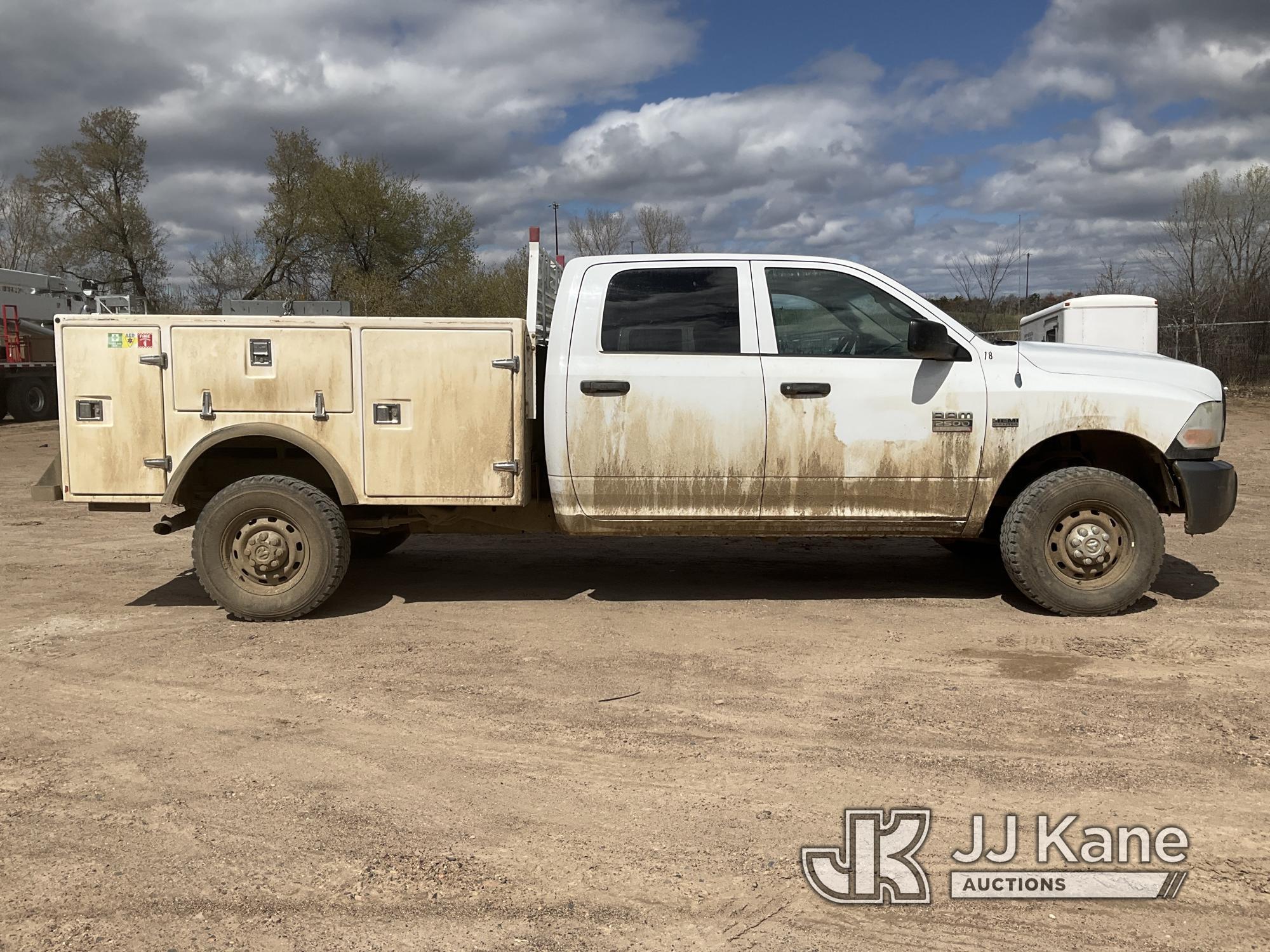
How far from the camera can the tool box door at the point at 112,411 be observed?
→ 5562 millimetres

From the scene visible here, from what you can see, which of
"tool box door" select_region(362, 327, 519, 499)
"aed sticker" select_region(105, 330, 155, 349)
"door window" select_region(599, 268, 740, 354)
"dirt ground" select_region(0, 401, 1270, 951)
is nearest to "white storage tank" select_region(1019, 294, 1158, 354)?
"dirt ground" select_region(0, 401, 1270, 951)

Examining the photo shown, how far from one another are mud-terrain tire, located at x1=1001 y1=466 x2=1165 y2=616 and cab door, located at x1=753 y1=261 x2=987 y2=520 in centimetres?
38

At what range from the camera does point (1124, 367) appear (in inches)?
227

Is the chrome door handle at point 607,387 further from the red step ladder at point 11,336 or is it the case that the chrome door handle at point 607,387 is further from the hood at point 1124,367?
the red step ladder at point 11,336

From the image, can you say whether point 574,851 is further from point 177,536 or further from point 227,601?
point 177,536

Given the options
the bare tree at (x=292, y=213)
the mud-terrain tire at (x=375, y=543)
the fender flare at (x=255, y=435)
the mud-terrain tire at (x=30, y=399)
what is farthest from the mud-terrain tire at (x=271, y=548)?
the bare tree at (x=292, y=213)

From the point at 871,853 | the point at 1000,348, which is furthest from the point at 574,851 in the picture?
the point at 1000,348

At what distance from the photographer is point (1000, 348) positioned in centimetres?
573

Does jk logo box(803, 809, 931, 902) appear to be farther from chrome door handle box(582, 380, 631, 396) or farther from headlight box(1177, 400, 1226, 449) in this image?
headlight box(1177, 400, 1226, 449)

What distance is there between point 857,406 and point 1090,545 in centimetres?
159

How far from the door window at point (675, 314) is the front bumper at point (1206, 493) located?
270cm

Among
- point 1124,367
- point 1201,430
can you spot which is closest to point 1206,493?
point 1201,430

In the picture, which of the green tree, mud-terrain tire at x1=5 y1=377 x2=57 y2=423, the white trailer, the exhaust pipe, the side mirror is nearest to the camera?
the side mirror

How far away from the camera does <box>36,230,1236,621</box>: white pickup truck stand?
5598 millimetres
